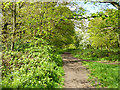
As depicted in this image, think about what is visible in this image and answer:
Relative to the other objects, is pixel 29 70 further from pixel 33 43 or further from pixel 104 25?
pixel 104 25

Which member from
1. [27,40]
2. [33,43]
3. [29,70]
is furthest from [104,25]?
[29,70]

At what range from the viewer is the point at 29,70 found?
15.3 feet

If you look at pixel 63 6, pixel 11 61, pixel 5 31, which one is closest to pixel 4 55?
pixel 11 61

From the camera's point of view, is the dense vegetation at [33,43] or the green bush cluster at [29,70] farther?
the dense vegetation at [33,43]

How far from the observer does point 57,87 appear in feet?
14.3

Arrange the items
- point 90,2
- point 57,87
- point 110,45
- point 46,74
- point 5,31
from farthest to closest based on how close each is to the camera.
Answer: point 110,45 → point 5,31 → point 90,2 → point 46,74 → point 57,87

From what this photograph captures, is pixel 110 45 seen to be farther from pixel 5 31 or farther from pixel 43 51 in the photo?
pixel 5 31

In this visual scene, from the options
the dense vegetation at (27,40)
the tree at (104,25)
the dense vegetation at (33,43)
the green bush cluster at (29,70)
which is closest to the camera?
the green bush cluster at (29,70)

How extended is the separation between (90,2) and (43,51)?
3.39 metres

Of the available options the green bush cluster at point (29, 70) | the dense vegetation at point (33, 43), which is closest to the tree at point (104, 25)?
the dense vegetation at point (33, 43)

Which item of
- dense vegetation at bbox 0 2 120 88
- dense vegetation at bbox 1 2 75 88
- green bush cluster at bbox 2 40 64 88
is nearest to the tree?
dense vegetation at bbox 0 2 120 88

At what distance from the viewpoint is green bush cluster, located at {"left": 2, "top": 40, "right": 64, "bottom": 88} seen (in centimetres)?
413

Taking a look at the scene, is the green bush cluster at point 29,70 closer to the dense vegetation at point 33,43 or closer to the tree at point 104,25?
the dense vegetation at point 33,43

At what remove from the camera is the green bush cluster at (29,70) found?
4129 mm
